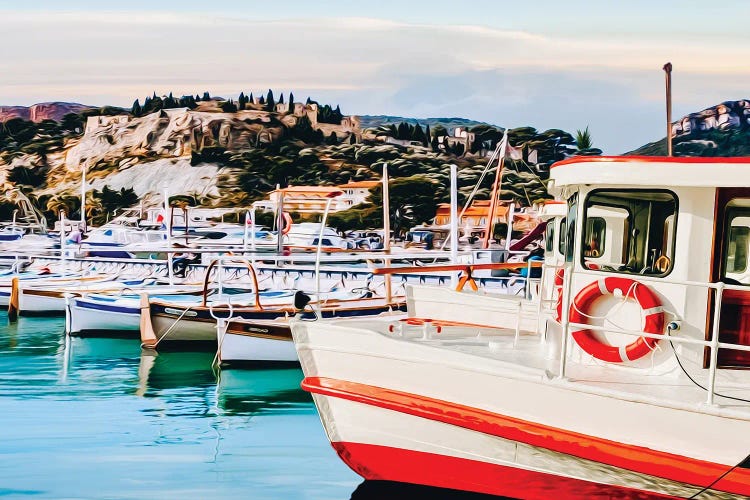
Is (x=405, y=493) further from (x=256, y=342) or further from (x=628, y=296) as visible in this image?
(x=256, y=342)

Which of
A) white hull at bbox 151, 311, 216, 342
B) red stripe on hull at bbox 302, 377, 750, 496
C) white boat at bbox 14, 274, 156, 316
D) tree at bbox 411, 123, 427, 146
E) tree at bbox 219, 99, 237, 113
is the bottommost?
white boat at bbox 14, 274, 156, 316

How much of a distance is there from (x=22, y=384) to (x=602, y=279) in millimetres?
12500

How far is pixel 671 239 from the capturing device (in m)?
8.21

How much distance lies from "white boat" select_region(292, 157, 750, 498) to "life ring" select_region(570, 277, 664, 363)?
0.01 metres

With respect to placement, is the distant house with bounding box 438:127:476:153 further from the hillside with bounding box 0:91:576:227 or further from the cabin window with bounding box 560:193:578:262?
the cabin window with bounding box 560:193:578:262

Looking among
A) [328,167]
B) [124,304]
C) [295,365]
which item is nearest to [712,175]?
[295,365]

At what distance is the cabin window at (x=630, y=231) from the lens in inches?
325

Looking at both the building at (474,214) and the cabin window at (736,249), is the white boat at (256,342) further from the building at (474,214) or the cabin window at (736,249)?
the building at (474,214)

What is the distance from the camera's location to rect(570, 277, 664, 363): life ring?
323 inches

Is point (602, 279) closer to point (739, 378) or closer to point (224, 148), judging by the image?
point (739, 378)

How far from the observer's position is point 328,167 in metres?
136

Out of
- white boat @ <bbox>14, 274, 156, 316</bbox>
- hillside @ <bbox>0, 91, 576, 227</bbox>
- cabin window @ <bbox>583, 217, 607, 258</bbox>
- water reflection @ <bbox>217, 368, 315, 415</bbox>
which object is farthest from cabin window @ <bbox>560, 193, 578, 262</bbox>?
hillside @ <bbox>0, 91, 576, 227</bbox>

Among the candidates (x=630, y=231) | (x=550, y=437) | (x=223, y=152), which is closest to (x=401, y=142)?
(x=223, y=152)

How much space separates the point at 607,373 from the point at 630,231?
1.28m
